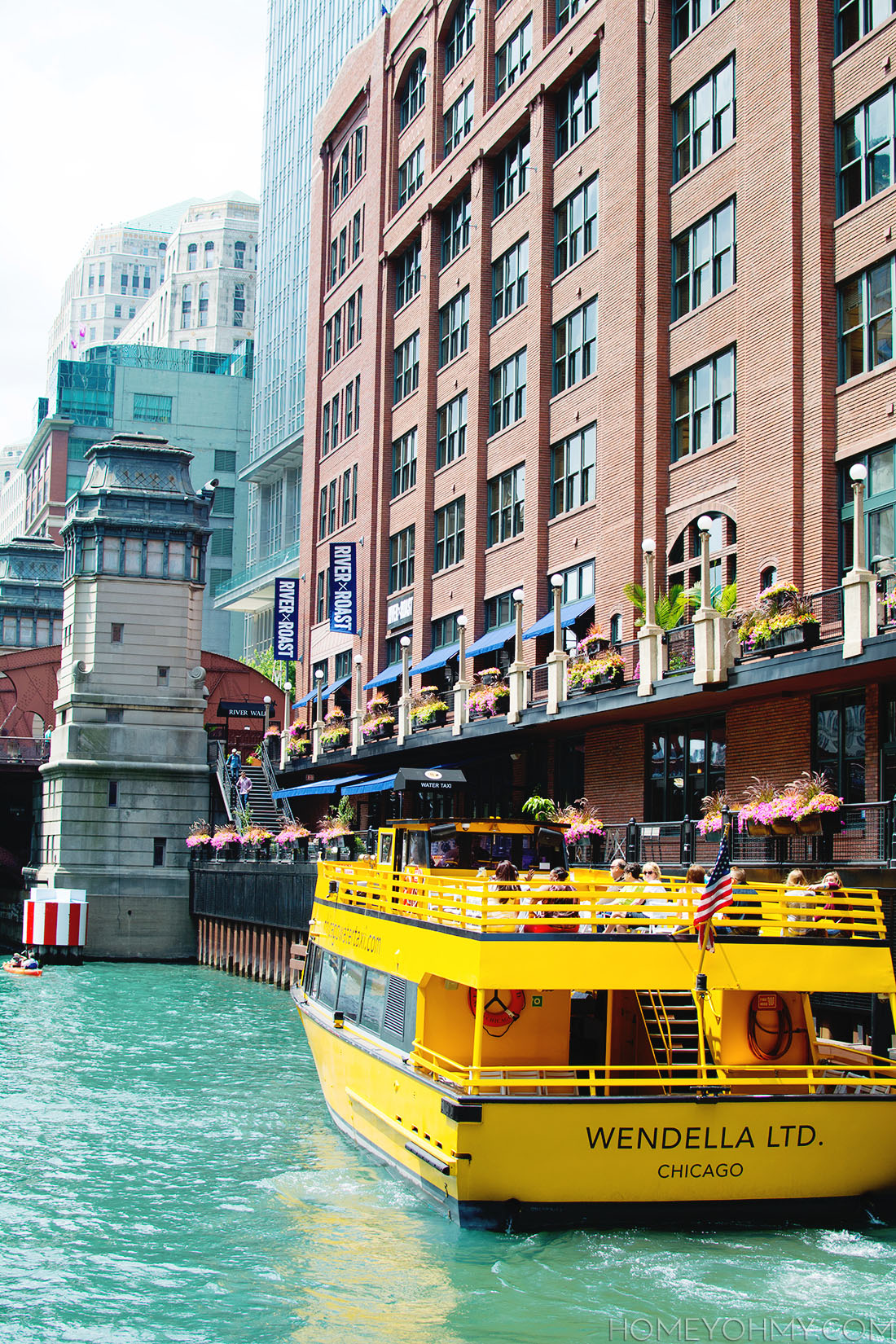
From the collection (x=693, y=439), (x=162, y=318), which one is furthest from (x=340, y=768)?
(x=162, y=318)

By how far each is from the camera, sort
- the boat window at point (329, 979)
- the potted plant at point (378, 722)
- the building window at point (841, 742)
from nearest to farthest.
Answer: the boat window at point (329, 979) → the building window at point (841, 742) → the potted plant at point (378, 722)

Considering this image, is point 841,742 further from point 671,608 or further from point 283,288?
point 283,288

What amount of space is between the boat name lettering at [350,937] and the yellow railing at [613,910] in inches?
54.9

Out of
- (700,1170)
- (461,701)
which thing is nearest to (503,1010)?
Result: (700,1170)

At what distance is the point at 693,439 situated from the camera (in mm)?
34938

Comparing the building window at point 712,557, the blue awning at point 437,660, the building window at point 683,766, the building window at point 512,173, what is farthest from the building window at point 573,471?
the building window at point 512,173

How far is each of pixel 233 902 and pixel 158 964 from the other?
654 cm

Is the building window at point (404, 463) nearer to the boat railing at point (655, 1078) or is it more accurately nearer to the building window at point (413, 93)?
the building window at point (413, 93)

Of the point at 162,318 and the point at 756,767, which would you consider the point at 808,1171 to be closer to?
the point at 756,767

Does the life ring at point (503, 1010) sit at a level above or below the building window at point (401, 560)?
below

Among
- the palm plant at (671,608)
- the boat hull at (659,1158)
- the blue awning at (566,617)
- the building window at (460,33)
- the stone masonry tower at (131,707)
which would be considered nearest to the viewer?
the boat hull at (659,1158)

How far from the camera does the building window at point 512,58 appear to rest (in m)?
46.7

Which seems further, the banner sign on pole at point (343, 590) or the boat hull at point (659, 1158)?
the banner sign on pole at point (343, 590)

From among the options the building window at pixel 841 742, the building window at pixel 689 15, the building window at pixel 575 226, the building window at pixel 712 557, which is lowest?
the building window at pixel 841 742
